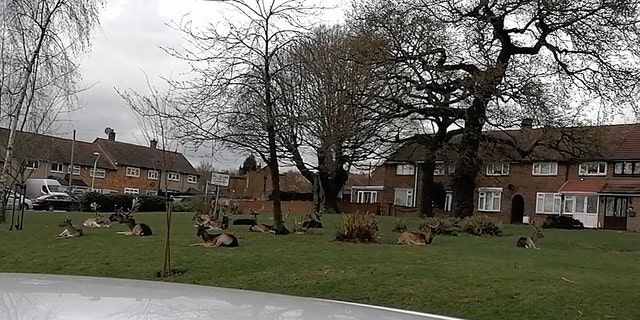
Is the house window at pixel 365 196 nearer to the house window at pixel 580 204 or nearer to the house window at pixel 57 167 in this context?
the house window at pixel 580 204

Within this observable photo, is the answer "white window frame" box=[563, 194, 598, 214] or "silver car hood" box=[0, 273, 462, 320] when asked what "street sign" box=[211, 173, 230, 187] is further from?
"white window frame" box=[563, 194, 598, 214]

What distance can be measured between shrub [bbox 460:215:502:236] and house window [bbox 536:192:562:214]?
2677 centimetres

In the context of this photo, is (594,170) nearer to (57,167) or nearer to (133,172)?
(133,172)

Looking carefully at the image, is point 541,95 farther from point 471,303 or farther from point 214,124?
point 471,303

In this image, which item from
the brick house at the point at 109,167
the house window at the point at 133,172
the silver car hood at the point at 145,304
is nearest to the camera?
the silver car hood at the point at 145,304

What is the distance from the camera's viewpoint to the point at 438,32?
85.3ft

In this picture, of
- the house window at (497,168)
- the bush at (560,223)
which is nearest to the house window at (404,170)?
the house window at (497,168)

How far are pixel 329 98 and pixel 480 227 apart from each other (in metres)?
8.30

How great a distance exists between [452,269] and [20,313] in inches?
461

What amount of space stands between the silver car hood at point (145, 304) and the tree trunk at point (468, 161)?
905 inches

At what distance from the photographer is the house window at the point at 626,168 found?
46.8 meters

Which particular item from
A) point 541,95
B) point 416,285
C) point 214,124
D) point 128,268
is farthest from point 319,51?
point 416,285

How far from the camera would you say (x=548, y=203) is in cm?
5062

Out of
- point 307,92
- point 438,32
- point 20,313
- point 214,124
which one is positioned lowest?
point 20,313
